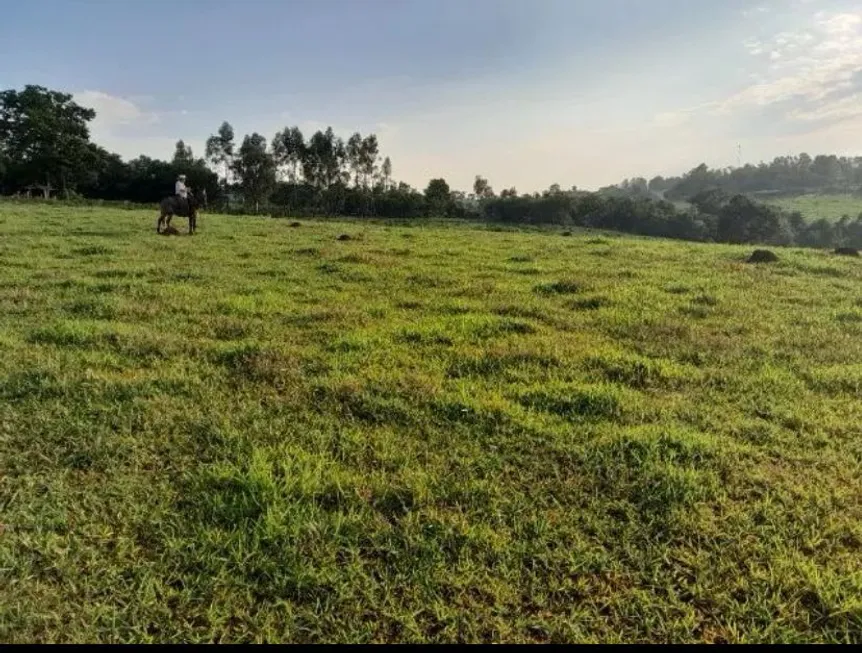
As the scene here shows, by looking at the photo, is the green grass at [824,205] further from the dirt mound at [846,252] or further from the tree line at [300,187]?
the dirt mound at [846,252]

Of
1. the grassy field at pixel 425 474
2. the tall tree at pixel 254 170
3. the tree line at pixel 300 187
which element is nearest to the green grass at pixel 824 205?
the tree line at pixel 300 187

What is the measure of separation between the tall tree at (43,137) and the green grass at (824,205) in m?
116

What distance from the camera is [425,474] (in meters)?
4.88

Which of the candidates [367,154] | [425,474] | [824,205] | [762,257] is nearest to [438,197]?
[367,154]

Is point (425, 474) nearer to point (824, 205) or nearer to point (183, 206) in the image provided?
point (183, 206)

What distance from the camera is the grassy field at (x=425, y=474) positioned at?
350 cm

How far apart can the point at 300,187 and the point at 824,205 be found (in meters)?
118

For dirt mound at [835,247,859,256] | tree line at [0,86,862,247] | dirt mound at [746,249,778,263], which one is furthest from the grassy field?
tree line at [0,86,862,247]

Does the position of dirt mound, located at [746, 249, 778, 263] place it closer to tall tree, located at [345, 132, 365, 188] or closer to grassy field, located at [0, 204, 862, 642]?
grassy field, located at [0, 204, 862, 642]

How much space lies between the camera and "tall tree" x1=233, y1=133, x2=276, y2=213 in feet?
267

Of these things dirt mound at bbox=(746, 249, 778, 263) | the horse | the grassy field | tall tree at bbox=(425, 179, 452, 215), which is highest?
tall tree at bbox=(425, 179, 452, 215)

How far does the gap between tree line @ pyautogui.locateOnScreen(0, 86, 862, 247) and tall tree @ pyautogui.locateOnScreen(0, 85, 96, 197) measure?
0.11m

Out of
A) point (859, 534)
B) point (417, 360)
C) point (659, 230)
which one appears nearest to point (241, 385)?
point (417, 360)

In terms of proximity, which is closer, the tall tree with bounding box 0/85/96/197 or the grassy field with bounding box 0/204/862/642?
the grassy field with bounding box 0/204/862/642
